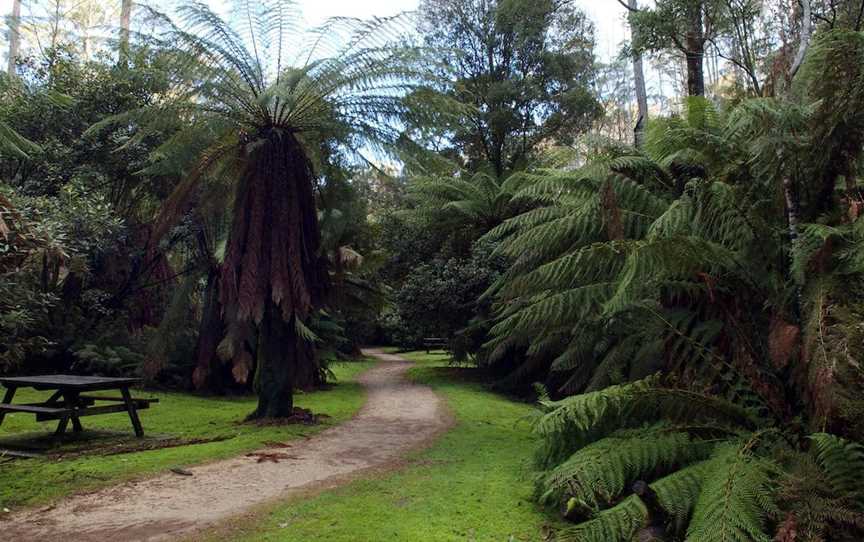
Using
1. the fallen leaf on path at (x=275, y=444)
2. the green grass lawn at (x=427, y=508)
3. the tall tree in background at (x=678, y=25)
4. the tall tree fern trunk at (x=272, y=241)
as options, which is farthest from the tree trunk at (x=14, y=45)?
the green grass lawn at (x=427, y=508)

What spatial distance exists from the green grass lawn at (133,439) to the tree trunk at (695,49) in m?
7.12

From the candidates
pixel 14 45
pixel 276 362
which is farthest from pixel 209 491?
pixel 14 45

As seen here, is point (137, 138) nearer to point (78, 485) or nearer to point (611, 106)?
point (78, 485)

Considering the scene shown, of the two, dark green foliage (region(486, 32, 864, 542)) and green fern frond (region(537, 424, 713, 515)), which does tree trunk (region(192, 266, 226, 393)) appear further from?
green fern frond (region(537, 424, 713, 515))

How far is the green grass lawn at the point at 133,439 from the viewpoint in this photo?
16.4 feet

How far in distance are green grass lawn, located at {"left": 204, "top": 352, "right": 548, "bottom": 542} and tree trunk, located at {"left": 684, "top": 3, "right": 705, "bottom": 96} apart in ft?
19.5

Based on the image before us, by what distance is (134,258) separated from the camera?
1349cm

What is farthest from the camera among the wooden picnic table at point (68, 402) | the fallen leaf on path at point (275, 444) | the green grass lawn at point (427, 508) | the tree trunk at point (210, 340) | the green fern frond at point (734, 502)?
the tree trunk at point (210, 340)

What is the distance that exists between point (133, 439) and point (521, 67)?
14260mm

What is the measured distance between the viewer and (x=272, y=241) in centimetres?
757

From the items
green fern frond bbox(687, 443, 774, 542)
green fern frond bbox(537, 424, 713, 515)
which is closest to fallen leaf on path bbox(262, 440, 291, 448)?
green fern frond bbox(537, 424, 713, 515)

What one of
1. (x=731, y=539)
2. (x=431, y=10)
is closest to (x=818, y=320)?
(x=731, y=539)

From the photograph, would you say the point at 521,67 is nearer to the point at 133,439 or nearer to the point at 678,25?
the point at 678,25

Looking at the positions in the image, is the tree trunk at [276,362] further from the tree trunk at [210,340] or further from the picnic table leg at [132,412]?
the picnic table leg at [132,412]
